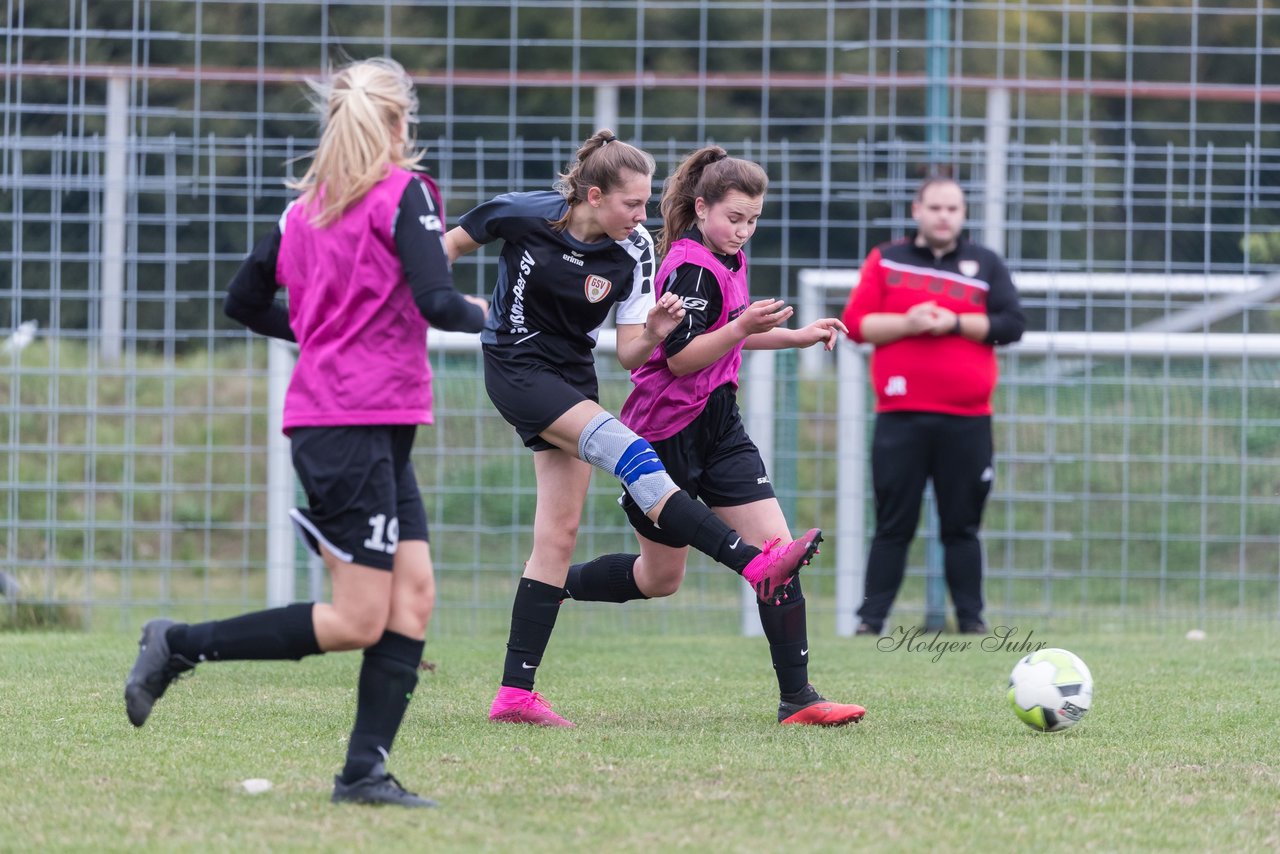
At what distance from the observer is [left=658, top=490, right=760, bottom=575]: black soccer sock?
180 inches

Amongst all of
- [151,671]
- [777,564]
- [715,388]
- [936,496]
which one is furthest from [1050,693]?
[936,496]

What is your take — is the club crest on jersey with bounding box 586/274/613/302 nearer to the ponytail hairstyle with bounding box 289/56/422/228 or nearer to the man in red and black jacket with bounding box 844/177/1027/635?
the ponytail hairstyle with bounding box 289/56/422/228

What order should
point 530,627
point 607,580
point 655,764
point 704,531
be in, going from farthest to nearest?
point 607,580, point 530,627, point 704,531, point 655,764

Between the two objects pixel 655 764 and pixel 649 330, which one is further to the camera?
pixel 649 330

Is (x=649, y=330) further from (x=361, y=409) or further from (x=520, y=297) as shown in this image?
(x=361, y=409)

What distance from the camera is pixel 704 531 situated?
4621mm

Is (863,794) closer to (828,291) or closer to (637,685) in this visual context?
(637,685)

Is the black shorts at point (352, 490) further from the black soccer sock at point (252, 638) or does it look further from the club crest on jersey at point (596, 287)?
the club crest on jersey at point (596, 287)

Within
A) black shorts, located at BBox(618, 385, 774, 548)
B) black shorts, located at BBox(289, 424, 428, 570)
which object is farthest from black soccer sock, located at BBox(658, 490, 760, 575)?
black shorts, located at BBox(289, 424, 428, 570)

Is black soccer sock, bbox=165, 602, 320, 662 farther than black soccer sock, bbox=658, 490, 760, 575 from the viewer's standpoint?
No

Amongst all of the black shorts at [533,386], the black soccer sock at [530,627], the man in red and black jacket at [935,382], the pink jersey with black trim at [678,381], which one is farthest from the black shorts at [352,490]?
the man in red and black jacket at [935,382]

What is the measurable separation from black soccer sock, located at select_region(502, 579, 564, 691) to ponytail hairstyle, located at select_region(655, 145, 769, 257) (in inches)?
45.5

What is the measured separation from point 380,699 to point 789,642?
165 centimetres

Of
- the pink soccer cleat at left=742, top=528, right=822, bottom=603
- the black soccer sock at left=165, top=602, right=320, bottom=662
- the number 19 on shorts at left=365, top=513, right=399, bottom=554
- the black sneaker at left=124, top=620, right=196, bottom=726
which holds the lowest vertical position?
the black sneaker at left=124, top=620, right=196, bottom=726
